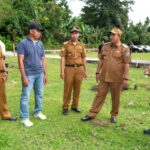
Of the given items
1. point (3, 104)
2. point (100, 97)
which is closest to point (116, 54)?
point (100, 97)

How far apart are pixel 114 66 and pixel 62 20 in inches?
1458

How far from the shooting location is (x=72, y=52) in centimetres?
860

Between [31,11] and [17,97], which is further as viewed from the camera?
[31,11]

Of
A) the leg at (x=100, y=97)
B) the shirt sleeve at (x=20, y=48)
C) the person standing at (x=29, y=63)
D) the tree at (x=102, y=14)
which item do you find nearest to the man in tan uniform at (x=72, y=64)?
the leg at (x=100, y=97)

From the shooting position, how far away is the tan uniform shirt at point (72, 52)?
8609mm

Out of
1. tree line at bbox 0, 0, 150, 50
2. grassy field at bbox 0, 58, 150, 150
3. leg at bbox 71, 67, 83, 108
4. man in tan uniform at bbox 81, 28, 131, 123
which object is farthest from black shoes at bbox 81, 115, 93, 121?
tree line at bbox 0, 0, 150, 50

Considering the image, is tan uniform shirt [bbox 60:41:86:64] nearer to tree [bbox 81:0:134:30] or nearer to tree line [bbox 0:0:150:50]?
tree line [bbox 0:0:150:50]

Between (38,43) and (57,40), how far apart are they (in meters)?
38.2

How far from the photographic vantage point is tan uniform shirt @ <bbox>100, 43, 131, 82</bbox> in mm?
7852

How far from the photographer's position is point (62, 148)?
660 cm

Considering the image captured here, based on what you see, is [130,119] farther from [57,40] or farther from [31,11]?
[57,40]

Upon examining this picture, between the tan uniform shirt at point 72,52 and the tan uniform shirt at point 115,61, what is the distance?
0.82 meters

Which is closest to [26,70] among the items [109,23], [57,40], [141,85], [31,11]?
[141,85]

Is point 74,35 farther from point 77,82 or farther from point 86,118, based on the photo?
point 86,118
